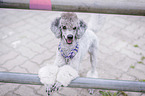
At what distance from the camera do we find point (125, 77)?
7.18 feet

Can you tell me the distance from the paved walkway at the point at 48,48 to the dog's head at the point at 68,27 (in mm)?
560

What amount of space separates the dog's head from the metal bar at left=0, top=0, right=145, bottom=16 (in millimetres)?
459

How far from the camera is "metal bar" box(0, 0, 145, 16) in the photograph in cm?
68

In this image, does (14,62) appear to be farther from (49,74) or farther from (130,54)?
(130,54)

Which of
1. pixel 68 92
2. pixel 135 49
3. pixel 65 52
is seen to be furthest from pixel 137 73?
pixel 65 52

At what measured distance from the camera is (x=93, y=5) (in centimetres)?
69

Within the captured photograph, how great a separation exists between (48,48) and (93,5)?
2063 millimetres

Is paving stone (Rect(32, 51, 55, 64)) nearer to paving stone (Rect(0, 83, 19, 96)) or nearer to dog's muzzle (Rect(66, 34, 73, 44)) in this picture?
paving stone (Rect(0, 83, 19, 96))

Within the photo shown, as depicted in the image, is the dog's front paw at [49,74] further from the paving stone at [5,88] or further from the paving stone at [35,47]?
the paving stone at [35,47]

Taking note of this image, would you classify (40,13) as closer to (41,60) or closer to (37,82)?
(41,60)

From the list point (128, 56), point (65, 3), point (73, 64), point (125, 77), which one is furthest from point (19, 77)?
point (128, 56)

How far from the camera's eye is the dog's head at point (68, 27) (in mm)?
1159

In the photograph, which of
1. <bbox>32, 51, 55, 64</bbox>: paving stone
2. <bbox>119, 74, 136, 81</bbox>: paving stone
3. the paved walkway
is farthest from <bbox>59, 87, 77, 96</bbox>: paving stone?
<bbox>119, 74, 136, 81</bbox>: paving stone

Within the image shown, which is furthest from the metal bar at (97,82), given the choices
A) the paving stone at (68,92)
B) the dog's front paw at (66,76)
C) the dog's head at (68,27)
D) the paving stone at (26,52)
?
the paving stone at (26,52)
